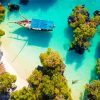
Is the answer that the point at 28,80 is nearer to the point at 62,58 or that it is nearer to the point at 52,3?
the point at 62,58

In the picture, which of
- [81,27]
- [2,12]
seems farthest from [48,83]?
[2,12]

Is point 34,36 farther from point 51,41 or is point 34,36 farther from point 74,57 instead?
point 74,57

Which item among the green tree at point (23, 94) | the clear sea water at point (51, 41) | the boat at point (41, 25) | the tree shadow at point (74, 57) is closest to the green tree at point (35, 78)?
the green tree at point (23, 94)

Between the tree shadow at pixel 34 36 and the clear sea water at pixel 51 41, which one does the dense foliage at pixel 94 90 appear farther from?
the tree shadow at pixel 34 36

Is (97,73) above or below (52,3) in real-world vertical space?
below

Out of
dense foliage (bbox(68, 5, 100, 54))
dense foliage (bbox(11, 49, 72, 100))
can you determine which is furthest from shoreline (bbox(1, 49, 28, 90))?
dense foliage (bbox(68, 5, 100, 54))

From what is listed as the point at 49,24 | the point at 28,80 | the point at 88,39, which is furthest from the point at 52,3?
the point at 28,80

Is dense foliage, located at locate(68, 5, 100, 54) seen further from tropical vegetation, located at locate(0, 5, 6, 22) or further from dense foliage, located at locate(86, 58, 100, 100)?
tropical vegetation, located at locate(0, 5, 6, 22)
